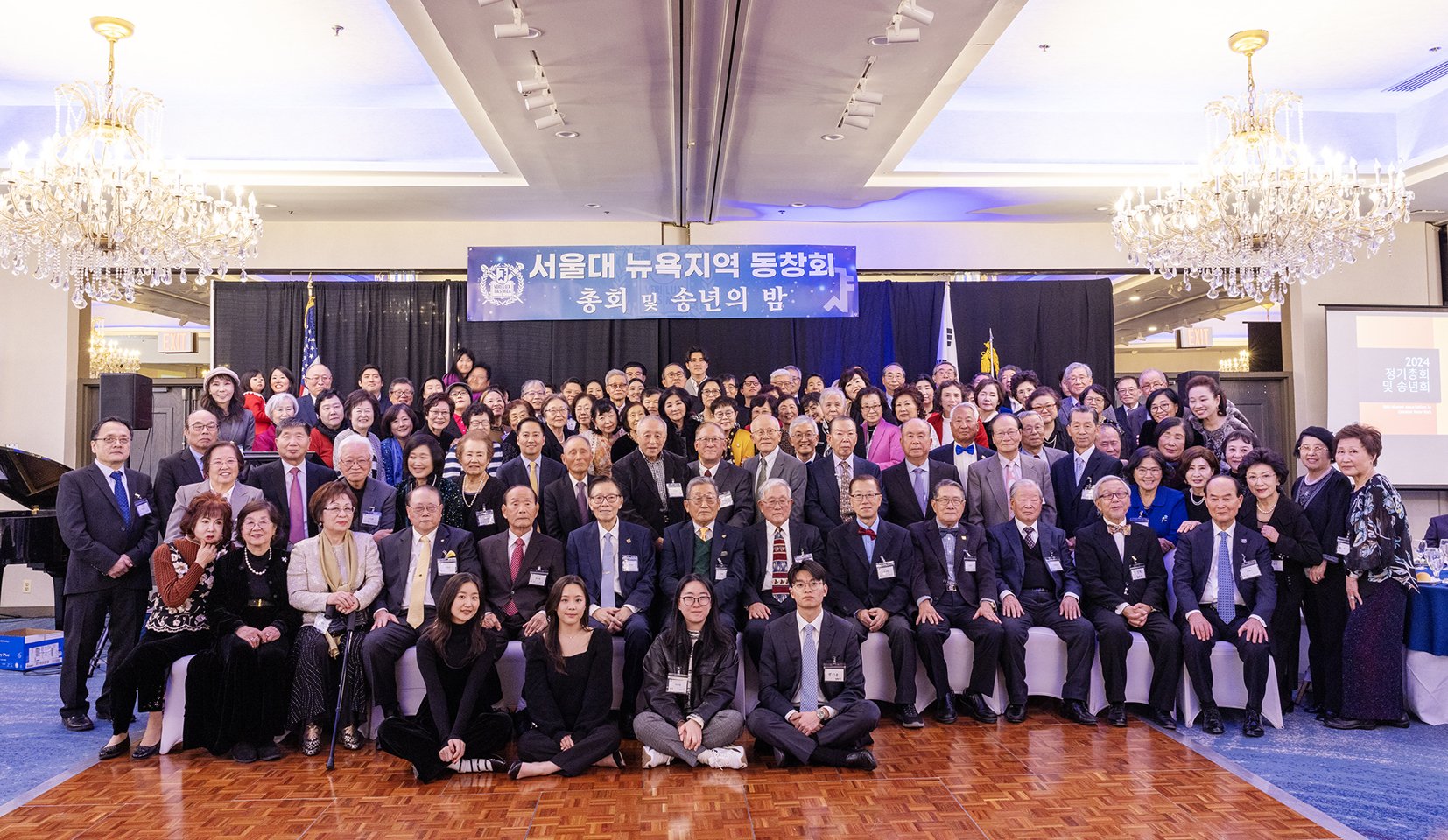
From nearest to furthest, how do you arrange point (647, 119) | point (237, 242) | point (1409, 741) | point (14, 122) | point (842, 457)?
point (1409, 741) < point (842, 457) < point (647, 119) < point (237, 242) < point (14, 122)

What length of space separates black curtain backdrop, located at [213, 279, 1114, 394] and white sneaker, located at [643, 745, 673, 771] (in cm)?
509

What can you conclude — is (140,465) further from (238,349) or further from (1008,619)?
(1008,619)

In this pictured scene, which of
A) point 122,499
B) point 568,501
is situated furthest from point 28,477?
point 568,501

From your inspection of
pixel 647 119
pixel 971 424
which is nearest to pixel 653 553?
pixel 971 424

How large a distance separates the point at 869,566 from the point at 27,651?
5106 mm

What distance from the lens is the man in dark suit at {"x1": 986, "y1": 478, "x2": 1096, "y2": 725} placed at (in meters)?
4.88

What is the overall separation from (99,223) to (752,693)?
184 inches

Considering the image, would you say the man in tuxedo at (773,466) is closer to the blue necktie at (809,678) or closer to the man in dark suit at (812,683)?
the man in dark suit at (812,683)

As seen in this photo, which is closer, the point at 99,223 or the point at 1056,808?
the point at 1056,808

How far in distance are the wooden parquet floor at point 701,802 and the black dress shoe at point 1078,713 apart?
0.36m

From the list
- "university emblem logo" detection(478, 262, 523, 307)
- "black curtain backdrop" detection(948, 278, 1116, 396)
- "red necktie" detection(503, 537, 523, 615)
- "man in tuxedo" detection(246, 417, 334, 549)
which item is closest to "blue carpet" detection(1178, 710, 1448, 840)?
"red necktie" detection(503, 537, 523, 615)

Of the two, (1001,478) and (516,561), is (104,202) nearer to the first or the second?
(516,561)

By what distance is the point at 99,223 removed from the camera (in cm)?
600

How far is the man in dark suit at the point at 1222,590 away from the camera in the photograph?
15.7ft
